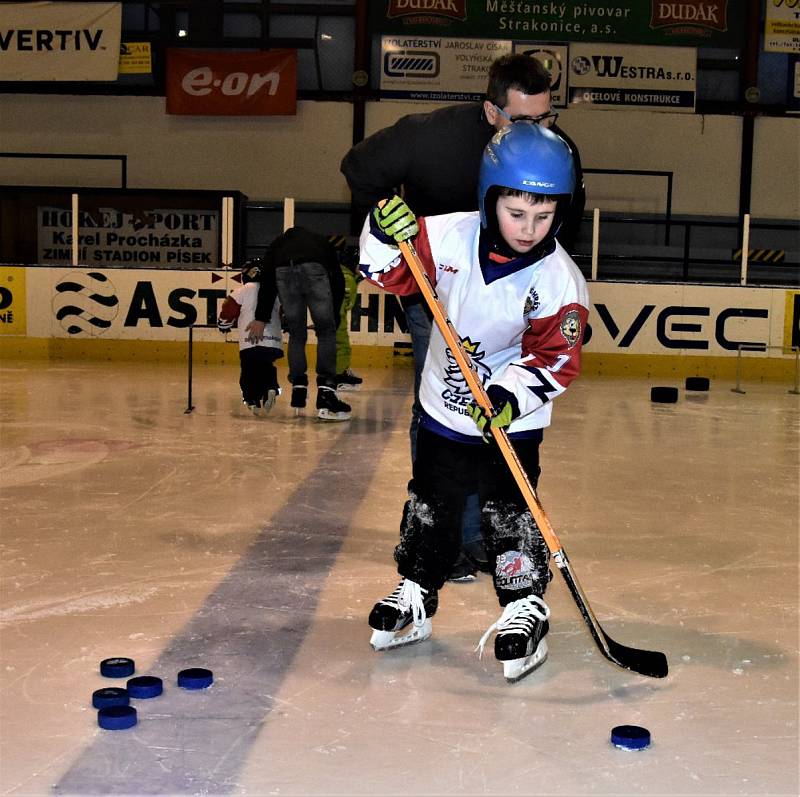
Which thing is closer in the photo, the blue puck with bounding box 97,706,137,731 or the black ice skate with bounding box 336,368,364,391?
the blue puck with bounding box 97,706,137,731

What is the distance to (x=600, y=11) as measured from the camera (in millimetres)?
14055

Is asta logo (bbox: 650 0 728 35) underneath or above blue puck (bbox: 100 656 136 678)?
above

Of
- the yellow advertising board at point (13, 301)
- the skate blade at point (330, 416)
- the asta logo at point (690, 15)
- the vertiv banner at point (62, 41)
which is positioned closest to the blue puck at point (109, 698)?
the skate blade at point (330, 416)

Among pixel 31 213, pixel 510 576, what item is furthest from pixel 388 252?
pixel 31 213

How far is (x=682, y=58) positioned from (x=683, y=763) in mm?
13400

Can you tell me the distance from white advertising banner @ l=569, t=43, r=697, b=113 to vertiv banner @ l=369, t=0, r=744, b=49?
12cm

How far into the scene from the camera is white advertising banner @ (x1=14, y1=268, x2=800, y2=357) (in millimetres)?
10062

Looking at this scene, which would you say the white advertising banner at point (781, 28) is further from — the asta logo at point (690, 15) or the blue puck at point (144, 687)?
the blue puck at point (144, 687)

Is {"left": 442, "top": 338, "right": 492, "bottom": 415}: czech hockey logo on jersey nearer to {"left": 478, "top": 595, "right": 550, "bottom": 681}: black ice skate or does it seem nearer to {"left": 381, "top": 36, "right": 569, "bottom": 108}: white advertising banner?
{"left": 478, "top": 595, "right": 550, "bottom": 681}: black ice skate

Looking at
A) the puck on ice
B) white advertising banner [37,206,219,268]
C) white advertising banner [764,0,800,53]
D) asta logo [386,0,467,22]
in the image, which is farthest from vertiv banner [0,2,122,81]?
the puck on ice

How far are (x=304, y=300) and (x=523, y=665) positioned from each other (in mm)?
4423

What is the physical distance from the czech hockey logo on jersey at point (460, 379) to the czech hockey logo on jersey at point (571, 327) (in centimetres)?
20

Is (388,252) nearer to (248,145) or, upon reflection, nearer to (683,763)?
(683,763)

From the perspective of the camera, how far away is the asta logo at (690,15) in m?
14.0
